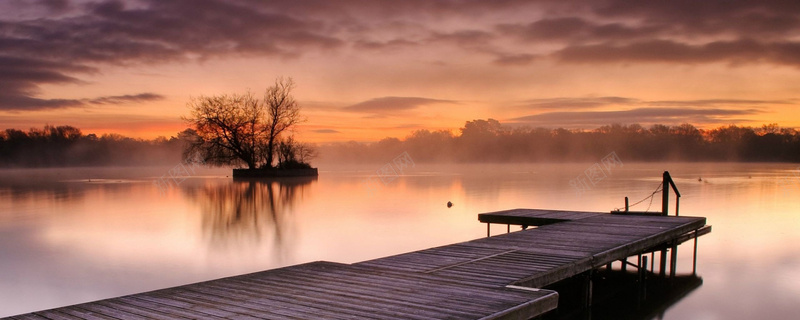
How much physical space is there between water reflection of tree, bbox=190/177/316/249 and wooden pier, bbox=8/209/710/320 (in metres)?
7.61

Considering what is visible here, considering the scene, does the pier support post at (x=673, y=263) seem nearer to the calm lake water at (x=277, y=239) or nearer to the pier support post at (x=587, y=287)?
the calm lake water at (x=277, y=239)

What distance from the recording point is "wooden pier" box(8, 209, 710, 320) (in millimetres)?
5355

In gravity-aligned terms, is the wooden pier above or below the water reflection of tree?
above

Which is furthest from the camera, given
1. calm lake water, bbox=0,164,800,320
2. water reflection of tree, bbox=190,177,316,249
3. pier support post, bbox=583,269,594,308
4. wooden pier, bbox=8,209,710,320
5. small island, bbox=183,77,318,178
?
small island, bbox=183,77,318,178

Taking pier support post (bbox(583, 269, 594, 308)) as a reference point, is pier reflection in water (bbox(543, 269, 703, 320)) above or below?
below

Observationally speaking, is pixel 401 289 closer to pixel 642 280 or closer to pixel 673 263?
pixel 642 280

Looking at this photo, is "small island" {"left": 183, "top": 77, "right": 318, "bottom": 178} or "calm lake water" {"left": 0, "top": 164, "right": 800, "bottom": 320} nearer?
"calm lake water" {"left": 0, "top": 164, "right": 800, "bottom": 320}

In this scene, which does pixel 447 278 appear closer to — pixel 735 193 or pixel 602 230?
pixel 602 230

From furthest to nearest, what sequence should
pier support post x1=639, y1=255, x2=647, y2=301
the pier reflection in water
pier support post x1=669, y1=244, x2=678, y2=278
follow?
pier support post x1=669, y1=244, x2=678, y2=278 < pier support post x1=639, y1=255, x2=647, y2=301 < the pier reflection in water

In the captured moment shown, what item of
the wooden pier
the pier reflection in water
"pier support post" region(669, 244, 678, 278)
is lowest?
the pier reflection in water

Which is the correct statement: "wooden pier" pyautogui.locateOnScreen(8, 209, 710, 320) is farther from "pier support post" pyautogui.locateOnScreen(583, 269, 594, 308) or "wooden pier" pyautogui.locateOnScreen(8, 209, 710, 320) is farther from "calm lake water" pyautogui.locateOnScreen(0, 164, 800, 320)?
"calm lake water" pyautogui.locateOnScreen(0, 164, 800, 320)

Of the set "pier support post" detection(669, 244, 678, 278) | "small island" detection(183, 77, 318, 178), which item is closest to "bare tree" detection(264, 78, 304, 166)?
"small island" detection(183, 77, 318, 178)

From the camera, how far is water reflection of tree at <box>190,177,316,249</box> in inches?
622

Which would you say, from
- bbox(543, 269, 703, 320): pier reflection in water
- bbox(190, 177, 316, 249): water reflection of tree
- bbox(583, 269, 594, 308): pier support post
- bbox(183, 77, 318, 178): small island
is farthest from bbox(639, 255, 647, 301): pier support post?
bbox(183, 77, 318, 178): small island
